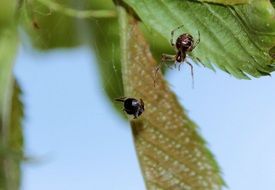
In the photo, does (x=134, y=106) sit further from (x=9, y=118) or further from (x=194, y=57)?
(x=9, y=118)

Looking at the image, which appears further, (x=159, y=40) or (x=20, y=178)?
(x=159, y=40)

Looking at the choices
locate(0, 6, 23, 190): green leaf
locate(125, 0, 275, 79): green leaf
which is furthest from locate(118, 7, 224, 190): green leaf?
locate(0, 6, 23, 190): green leaf

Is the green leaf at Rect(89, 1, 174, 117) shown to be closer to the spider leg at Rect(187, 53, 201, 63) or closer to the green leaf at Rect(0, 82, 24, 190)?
the spider leg at Rect(187, 53, 201, 63)

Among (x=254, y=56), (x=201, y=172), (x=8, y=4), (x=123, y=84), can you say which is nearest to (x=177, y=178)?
(x=201, y=172)

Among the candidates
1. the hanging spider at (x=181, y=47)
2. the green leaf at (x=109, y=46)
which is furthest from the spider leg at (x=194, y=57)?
the green leaf at (x=109, y=46)

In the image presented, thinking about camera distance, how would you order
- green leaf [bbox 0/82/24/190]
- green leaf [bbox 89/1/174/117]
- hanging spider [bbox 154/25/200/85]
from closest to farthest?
green leaf [bbox 0/82/24/190]
hanging spider [bbox 154/25/200/85]
green leaf [bbox 89/1/174/117]

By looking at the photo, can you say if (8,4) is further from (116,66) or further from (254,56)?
(254,56)

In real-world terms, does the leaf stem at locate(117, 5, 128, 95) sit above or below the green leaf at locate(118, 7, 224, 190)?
above
